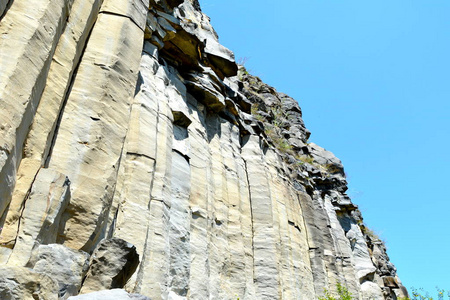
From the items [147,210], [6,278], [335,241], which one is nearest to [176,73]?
[147,210]

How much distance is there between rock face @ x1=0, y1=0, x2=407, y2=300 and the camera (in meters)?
5.31

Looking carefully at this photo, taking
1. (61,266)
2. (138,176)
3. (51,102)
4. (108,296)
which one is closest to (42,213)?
(61,266)

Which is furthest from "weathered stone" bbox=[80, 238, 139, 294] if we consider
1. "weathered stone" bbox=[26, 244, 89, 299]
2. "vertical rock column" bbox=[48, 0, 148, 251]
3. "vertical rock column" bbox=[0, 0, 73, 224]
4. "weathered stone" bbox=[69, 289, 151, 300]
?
"vertical rock column" bbox=[0, 0, 73, 224]

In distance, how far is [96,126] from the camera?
7.15 m

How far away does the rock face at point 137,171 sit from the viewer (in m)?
5.31

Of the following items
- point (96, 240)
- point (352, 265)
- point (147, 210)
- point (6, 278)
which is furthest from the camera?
point (352, 265)

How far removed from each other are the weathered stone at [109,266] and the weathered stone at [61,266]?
0.56ft

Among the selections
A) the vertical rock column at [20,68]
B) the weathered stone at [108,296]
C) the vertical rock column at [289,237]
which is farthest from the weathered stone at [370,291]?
the vertical rock column at [20,68]

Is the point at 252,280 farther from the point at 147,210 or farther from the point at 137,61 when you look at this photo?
the point at 137,61

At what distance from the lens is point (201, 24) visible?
18.0m

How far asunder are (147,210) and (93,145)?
2.23 meters

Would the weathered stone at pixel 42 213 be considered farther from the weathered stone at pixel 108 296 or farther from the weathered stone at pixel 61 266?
the weathered stone at pixel 108 296

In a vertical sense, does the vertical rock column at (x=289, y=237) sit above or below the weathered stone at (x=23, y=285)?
above

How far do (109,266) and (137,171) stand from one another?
352cm
